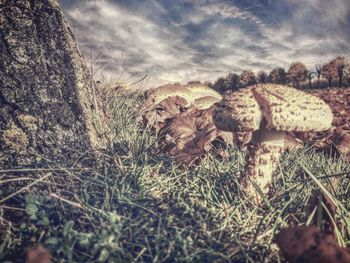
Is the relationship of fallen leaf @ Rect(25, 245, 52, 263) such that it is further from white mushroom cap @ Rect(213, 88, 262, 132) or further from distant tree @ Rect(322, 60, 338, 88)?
distant tree @ Rect(322, 60, 338, 88)

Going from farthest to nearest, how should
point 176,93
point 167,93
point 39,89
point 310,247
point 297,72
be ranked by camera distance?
point 297,72 < point 176,93 < point 167,93 < point 39,89 < point 310,247

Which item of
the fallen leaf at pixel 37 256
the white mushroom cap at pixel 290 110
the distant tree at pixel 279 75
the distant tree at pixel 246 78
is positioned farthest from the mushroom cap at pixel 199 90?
the distant tree at pixel 279 75

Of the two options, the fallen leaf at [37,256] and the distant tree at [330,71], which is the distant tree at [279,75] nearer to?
the distant tree at [330,71]

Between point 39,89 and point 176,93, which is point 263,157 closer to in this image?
point 39,89

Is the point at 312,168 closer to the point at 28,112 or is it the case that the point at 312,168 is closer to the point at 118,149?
the point at 118,149

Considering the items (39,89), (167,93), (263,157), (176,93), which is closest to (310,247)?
(263,157)

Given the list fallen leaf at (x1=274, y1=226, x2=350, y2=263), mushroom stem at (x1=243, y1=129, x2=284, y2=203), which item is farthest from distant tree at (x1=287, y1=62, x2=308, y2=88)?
fallen leaf at (x1=274, y1=226, x2=350, y2=263)

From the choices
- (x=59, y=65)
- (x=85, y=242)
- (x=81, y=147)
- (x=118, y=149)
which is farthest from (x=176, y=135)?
(x=85, y=242)
